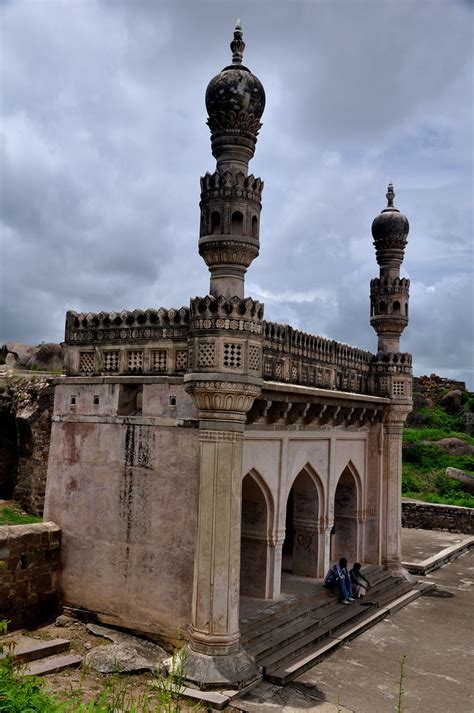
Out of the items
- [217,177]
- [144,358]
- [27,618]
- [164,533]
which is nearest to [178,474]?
[164,533]

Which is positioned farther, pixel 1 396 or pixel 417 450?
pixel 417 450

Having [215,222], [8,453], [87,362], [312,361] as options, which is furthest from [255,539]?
[8,453]

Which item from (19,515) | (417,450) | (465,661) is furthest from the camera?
(417,450)

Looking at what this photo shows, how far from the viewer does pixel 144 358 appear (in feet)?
35.0

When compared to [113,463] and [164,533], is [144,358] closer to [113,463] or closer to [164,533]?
[113,463]

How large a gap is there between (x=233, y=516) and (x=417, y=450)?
23322mm

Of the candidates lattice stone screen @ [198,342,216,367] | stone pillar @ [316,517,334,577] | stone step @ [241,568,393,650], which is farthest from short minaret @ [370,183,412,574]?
lattice stone screen @ [198,342,216,367]

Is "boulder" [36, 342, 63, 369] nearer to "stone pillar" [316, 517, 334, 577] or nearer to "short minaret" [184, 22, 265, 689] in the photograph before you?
"stone pillar" [316, 517, 334, 577]

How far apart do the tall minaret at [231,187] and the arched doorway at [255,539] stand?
3.87m

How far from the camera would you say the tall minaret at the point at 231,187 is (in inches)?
365

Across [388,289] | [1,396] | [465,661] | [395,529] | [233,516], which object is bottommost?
[465,661]

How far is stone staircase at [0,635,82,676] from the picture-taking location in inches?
345

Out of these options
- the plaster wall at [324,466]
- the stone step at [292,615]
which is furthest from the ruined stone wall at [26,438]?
the stone step at [292,615]

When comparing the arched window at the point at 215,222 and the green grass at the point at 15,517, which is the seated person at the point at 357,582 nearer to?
the green grass at the point at 15,517
